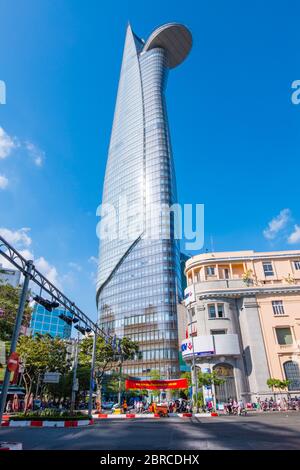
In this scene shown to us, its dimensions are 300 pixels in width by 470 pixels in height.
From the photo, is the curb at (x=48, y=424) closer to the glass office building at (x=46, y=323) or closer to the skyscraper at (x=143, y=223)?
the skyscraper at (x=143, y=223)

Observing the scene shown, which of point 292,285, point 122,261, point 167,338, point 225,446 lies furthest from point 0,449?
point 122,261

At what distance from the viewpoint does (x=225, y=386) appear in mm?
37438

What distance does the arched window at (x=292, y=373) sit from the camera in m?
36.4

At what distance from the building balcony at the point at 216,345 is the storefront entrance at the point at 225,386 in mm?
2417

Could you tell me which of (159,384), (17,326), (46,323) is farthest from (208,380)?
(46,323)

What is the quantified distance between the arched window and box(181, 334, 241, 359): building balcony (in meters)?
6.33

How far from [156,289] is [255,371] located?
65381 millimetres

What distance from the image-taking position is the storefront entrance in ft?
122

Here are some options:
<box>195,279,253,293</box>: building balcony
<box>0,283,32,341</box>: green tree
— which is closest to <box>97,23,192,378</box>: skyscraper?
<box>195,279,253,293</box>: building balcony

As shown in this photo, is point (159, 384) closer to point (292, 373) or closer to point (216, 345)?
point (216, 345)

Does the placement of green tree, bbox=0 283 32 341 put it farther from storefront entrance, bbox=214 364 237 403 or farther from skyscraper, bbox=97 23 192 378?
skyscraper, bbox=97 23 192 378

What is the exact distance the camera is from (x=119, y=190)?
427 ft

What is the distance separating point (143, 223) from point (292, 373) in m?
83.7

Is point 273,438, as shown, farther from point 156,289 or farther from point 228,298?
point 156,289
